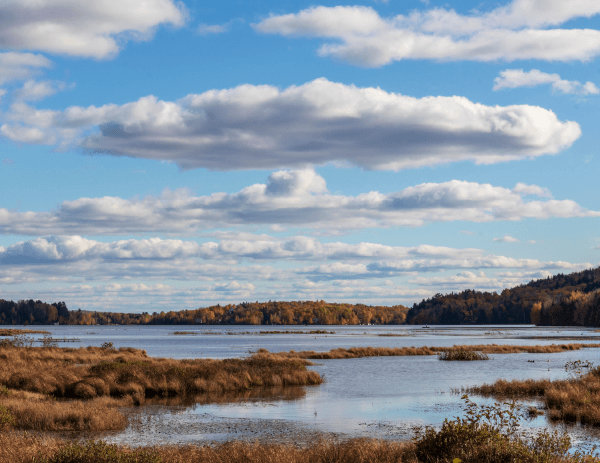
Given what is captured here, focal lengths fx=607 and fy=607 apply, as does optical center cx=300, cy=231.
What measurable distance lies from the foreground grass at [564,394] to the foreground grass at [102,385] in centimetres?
1459

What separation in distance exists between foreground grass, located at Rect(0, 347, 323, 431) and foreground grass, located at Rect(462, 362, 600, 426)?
14587 millimetres

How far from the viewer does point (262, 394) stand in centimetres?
3956

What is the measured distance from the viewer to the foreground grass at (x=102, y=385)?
1013 inches

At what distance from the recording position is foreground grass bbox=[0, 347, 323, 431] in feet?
84.4

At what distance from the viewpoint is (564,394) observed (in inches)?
1248

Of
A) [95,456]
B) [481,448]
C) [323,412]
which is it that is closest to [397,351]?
[323,412]

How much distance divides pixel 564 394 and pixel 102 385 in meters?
26.3

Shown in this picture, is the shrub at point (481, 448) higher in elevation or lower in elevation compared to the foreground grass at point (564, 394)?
higher

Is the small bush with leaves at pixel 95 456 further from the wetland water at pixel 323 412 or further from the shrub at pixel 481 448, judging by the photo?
the wetland water at pixel 323 412

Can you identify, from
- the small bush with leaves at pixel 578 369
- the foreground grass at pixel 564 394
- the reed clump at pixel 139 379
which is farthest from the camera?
the small bush with leaves at pixel 578 369

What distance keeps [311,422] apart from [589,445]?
1167cm

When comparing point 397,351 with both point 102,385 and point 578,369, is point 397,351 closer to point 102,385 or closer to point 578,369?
point 578,369

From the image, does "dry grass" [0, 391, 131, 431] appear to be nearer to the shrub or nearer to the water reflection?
the water reflection

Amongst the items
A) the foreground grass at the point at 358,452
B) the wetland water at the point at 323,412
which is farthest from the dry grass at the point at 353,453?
the wetland water at the point at 323,412
